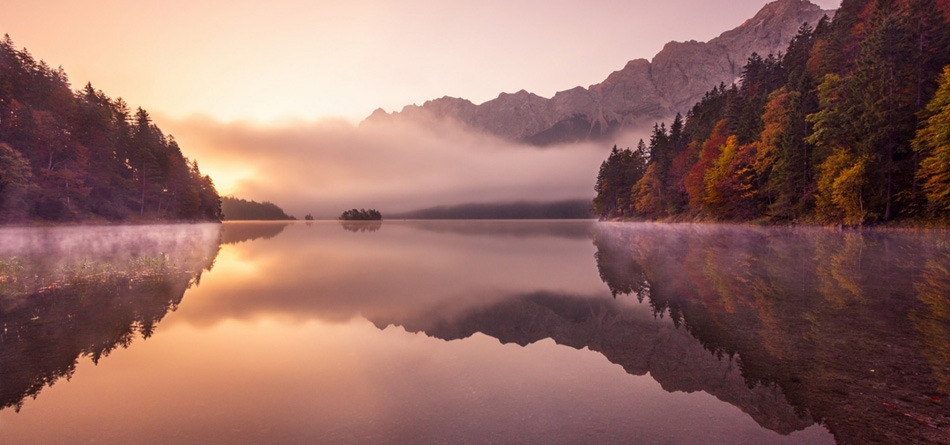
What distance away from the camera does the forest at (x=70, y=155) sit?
5366 centimetres

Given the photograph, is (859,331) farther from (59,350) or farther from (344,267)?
(344,267)

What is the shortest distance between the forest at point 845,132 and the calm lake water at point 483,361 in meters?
27.1

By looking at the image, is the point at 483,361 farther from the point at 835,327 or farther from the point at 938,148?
the point at 938,148

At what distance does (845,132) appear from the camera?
41531 millimetres

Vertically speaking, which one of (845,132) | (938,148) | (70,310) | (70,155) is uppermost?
(70,155)

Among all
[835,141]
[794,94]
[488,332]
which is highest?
[794,94]

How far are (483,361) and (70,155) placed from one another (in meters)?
89.5

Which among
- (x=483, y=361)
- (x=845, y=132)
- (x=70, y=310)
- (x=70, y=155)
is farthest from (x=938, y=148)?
(x=70, y=155)

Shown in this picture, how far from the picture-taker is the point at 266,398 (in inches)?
248

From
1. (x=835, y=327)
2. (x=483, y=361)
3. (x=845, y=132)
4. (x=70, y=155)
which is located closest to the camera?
(x=483, y=361)

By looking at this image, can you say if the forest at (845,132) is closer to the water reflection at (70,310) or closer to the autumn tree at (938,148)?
the autumn tree at (938,148)

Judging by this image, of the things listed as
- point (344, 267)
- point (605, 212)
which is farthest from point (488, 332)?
point (605, 212)

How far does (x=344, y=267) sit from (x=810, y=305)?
73.6 feet

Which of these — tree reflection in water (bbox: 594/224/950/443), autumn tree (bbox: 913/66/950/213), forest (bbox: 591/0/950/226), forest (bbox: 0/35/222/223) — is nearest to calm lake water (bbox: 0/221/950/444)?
tree reflection in water (bbox: 594/224/950/443)
